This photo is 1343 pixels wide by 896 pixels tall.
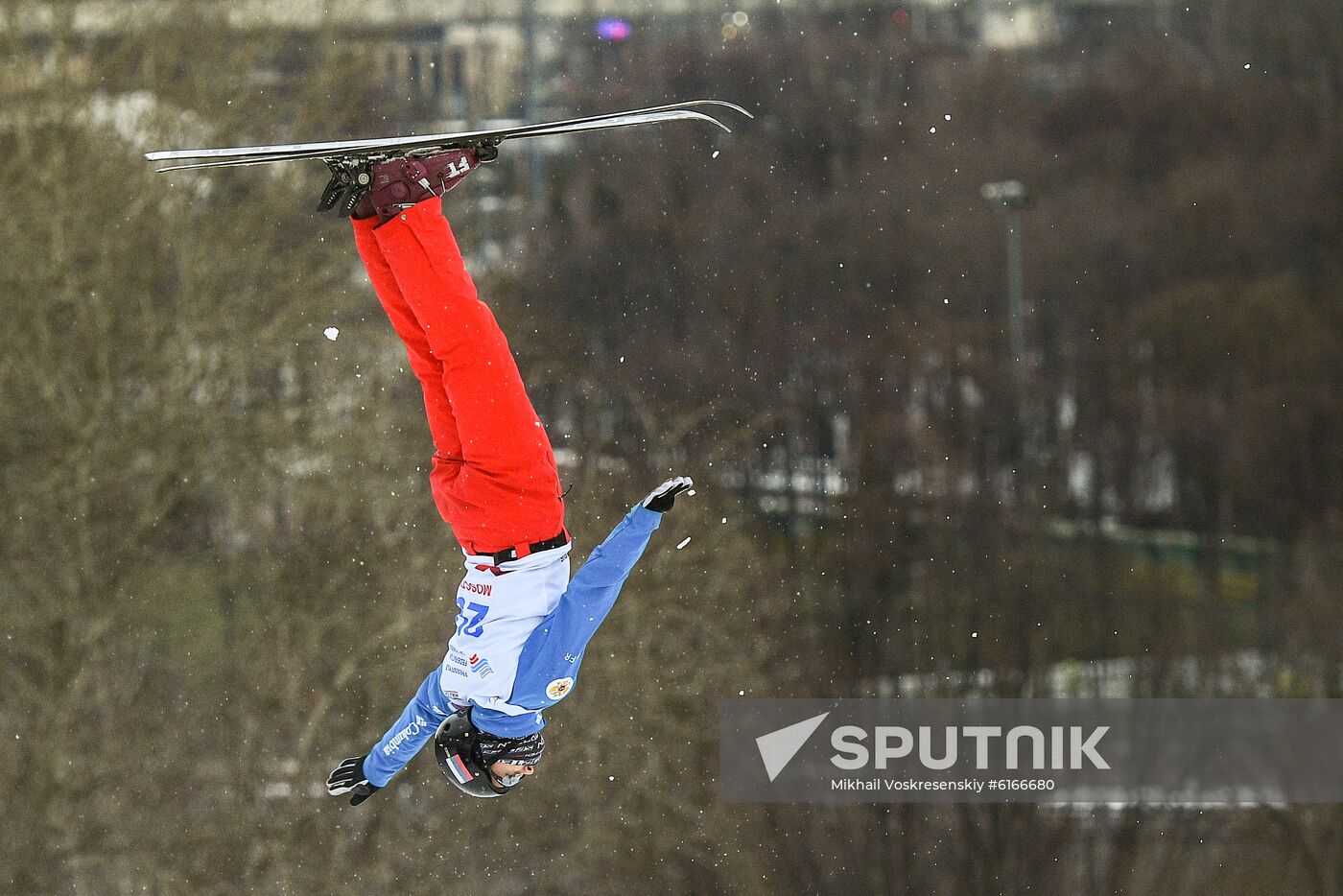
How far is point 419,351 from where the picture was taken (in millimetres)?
3465

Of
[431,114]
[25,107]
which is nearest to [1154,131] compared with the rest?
[431,114]

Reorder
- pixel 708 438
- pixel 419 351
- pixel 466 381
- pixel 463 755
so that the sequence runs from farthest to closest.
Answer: pixel 708 438
pixel 463 755
pixel 419 351
pixel 466 381

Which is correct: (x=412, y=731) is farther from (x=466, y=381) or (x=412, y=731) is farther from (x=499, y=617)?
(x=466, y=381)

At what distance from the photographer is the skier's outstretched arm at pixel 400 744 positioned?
3762mm

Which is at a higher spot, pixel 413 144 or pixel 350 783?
pixel 413 144

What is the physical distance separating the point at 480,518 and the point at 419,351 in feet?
1.32

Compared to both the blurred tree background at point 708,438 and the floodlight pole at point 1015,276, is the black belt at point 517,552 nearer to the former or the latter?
the blurred tree background at point 708,438

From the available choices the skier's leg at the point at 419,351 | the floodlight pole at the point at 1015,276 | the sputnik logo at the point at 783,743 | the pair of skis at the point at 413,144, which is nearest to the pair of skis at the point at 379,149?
the pair of skis at the point at 413,144

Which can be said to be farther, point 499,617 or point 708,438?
point 708,438

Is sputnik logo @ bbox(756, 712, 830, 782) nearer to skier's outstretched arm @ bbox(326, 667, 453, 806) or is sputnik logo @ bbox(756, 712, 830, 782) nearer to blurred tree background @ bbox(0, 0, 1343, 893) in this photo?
Answer: blurred tree background @ bbox(0, 0, 1343, 893)

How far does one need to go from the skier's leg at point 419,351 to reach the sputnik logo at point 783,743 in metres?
7.64

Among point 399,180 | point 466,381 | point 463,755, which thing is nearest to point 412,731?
point 463,755

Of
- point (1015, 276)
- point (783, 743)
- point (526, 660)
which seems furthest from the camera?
point (1015, 276)

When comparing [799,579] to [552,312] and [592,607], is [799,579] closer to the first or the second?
[552,312]
